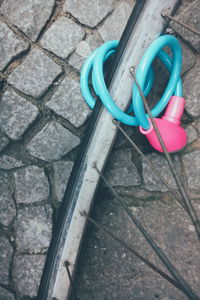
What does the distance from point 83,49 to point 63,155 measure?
0.76m

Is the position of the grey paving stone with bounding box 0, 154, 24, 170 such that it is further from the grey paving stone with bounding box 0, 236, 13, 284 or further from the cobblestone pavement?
the grey paving stone with bounding box 0, 236, 13, 284

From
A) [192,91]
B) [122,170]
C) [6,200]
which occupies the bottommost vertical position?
[6,200]

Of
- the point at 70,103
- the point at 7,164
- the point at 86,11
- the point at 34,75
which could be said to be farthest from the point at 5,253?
the point at 86,11

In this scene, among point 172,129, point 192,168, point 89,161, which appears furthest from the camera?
point 192,168

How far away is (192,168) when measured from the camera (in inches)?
74.7

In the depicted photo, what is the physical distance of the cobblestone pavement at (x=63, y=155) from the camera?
1.92 m

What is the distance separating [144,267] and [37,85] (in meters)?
1.42

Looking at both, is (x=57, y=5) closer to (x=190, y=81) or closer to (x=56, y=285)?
(x=190, y=81)

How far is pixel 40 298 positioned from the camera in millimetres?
1533

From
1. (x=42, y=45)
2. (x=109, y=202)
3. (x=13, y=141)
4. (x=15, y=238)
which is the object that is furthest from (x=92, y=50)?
(x=15, y=238)

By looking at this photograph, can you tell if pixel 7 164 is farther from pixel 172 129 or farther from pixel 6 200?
pixel 172 129

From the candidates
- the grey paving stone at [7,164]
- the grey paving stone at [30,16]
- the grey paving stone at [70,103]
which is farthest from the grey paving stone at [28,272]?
the grey paving stone at [30,16]

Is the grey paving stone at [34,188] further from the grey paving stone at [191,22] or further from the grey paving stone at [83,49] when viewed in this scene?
the grey paving stone at [191,22]

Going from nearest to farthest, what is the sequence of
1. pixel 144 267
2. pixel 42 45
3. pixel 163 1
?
pixel 163 1 < pixel 144 267 < pixel 42 45
